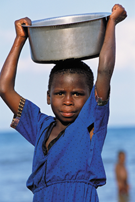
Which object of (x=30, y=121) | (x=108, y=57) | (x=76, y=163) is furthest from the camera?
(x=30, y=121)

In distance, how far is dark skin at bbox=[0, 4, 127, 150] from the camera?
7.43 feet

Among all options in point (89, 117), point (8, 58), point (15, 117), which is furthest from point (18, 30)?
point (89, 117)

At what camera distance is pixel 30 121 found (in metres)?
2.68

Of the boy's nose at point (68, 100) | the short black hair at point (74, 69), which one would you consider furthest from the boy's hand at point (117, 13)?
the boy's nose at point (68, 100)

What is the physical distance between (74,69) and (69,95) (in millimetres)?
171

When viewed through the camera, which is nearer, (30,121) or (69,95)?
(69,95)

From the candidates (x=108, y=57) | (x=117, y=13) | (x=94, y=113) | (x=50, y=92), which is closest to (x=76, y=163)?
(x=94, y=113)

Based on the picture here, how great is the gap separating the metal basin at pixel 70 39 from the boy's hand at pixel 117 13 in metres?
0.04

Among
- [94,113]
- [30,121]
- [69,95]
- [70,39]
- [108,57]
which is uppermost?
[70,39]

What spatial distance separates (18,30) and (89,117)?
0.75 m

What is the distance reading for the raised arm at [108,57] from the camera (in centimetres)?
226

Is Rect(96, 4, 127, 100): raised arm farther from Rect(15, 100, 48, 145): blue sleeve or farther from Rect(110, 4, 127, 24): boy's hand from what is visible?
Rect(15, 100, 48, 145): blue sleeve

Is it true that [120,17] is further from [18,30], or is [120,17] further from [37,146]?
[37,146]

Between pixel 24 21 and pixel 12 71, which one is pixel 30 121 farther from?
pixel 24 21
